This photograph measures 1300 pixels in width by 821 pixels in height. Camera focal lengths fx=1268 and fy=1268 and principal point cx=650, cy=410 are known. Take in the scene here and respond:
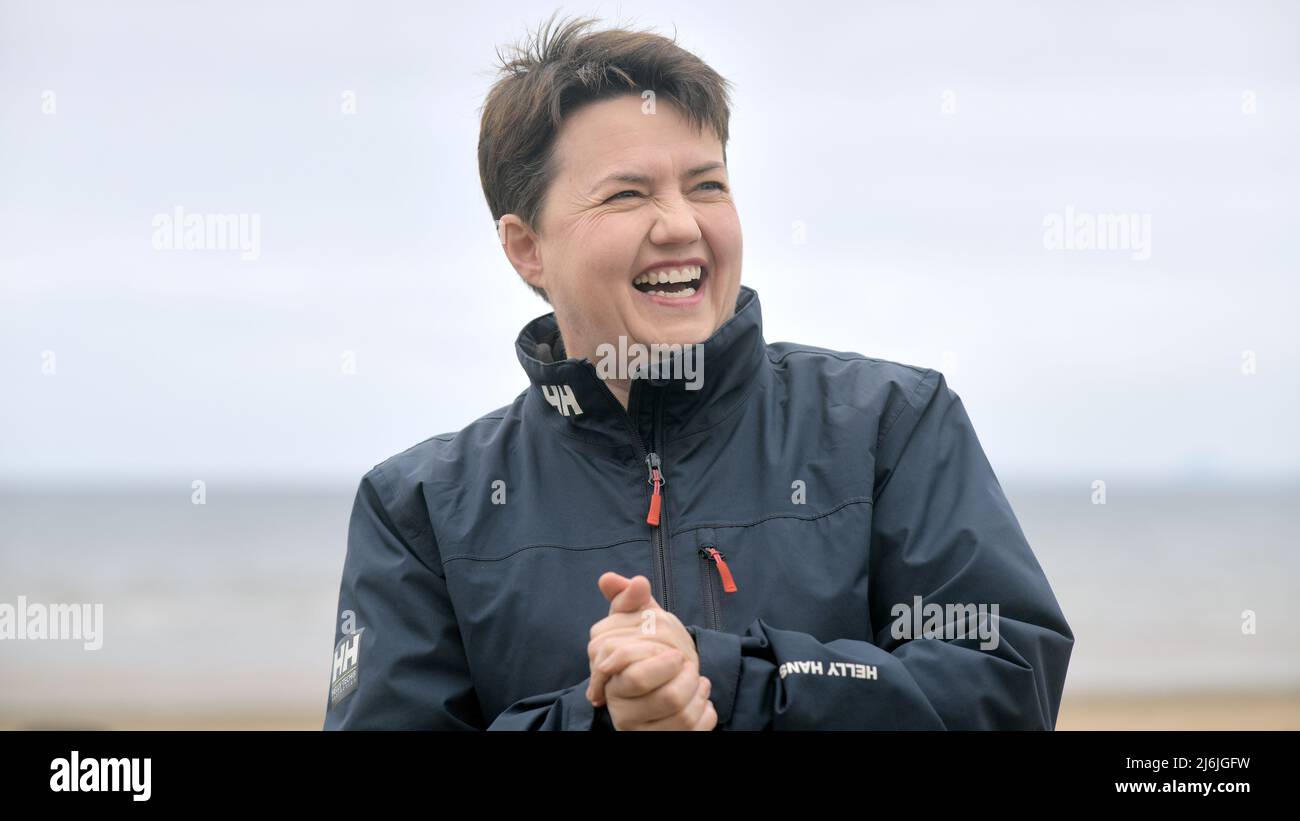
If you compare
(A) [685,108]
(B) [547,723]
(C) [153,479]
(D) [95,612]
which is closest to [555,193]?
(A) [685,108]

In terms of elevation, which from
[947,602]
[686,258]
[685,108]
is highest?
[685,108]

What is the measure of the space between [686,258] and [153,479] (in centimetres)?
3692

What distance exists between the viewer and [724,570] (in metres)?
2.09

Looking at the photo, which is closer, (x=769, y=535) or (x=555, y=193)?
(x=769, y=535)

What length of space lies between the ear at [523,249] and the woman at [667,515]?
0.22 ft

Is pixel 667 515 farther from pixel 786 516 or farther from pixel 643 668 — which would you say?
pixel 643 668

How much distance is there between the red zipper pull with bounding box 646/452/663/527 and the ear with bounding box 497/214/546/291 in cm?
53

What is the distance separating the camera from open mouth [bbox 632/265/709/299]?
2.32m

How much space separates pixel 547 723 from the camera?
1905mm

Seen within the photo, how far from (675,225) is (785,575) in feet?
2.16

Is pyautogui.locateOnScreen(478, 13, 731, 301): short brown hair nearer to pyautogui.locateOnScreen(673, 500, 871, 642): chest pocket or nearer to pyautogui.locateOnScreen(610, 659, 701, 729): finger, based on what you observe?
pyautogui.locateOnScreen(673, 500, 871, 642): chest pocket

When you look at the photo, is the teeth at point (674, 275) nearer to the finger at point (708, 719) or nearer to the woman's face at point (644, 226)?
the woman's face at point (644, 226)
